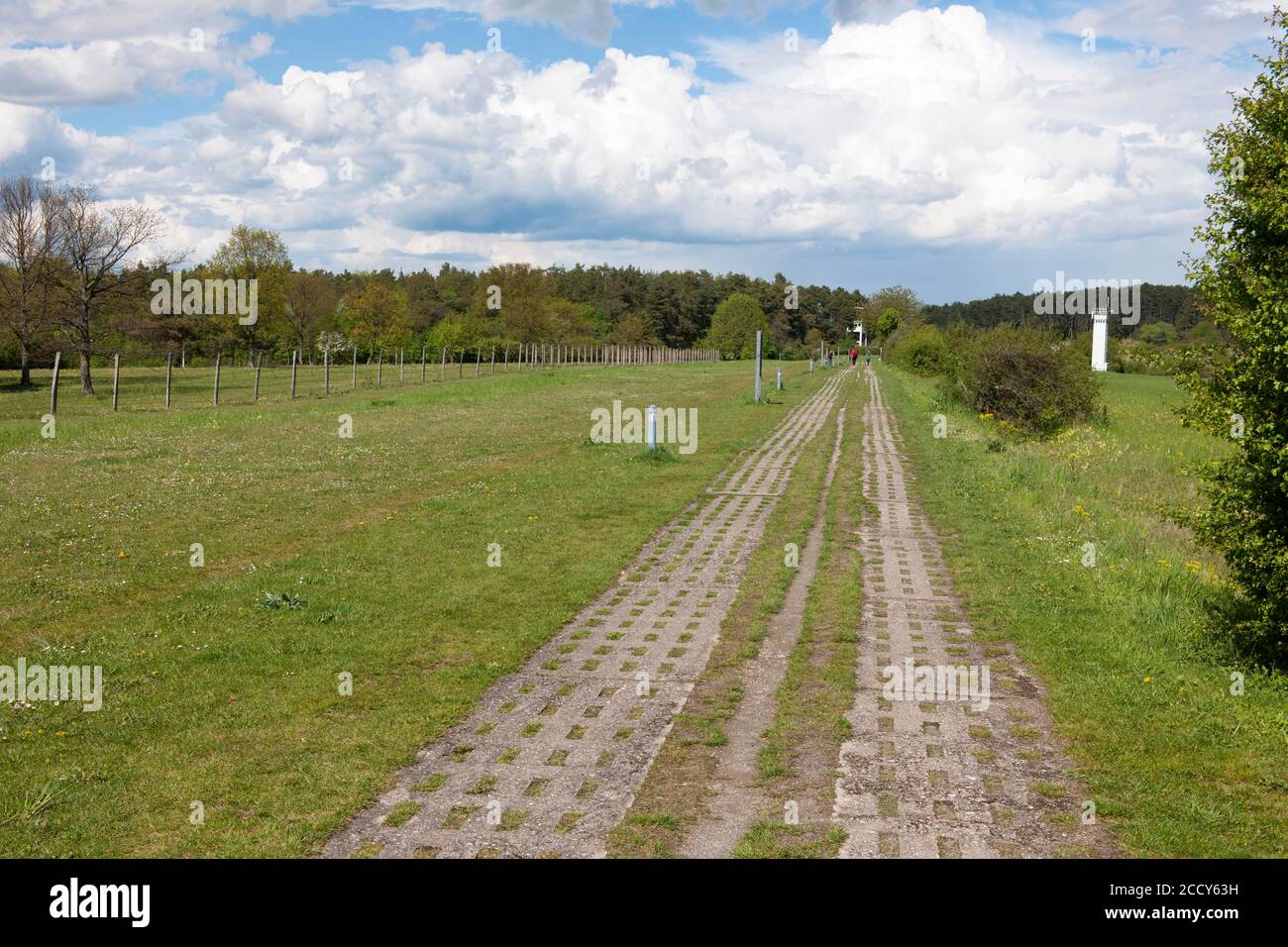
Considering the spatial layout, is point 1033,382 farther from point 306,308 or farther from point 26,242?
point 306,308

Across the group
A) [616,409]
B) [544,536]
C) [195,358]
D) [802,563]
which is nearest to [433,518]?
[544,536]

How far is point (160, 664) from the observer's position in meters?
8.28

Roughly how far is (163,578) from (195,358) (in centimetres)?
7036

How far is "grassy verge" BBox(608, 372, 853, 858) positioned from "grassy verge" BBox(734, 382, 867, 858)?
37cm

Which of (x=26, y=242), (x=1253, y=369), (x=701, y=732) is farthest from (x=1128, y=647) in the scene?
(x=26, y=242)

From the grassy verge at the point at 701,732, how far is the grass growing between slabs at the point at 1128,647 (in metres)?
2.31

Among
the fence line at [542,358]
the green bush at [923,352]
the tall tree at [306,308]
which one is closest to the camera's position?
the fence line at [542,358]

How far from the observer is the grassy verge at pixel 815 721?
5.48 metres

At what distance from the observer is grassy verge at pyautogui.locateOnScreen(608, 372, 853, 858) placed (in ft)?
18.1

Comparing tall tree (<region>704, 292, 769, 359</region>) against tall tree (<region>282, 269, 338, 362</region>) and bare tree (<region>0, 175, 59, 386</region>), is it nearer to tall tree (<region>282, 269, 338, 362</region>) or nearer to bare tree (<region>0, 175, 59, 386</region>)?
tall tree (<region>282, 269, 338, 362</region>)

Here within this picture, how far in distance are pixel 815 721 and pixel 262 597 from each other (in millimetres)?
6038

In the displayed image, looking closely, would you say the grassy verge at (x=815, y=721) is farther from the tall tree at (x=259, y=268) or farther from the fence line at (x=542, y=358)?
the tall tree at (x=259, y=268)

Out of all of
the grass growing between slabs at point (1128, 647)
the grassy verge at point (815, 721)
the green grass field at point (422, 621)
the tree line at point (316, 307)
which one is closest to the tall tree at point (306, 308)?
the tree line at point (316, 307)

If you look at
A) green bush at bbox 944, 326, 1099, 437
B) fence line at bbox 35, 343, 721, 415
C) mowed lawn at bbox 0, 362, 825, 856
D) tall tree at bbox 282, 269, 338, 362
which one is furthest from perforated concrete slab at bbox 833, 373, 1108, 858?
tall tree at bbox 282, 269, 338, 362
